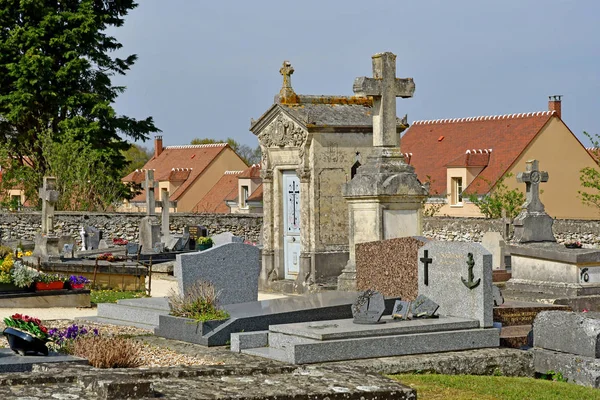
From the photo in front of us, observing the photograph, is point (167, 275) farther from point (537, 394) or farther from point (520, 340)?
point (537, 394)

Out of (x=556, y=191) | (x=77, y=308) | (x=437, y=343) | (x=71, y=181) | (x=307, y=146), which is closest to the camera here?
(x=437, y=343)

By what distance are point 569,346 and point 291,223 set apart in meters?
10.4

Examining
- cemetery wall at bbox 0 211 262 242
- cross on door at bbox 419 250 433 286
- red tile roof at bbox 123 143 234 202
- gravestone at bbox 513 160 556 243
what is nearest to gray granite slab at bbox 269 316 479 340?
cross on door at bbox 419 250 433 286

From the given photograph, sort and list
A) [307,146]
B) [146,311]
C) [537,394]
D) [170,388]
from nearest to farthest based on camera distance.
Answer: [170,388] → [537,394] → [146,311] → [307,146]

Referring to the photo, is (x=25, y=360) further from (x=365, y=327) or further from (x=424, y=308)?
(x=424, y=308)

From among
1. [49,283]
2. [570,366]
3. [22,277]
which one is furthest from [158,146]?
[570,366]

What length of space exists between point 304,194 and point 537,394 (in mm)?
11141

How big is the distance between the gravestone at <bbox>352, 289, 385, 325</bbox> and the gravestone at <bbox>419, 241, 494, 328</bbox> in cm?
93

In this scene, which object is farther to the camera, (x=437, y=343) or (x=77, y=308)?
(x=77, y=308)

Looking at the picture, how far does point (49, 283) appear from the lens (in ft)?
60.5

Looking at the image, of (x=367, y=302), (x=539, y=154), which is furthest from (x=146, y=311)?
(x=539, y=154)

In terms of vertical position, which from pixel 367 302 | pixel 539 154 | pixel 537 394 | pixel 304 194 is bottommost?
pixel 537 394

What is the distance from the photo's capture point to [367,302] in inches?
467

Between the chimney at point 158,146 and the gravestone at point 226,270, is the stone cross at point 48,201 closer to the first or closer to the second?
the gravestone at point 226,270
